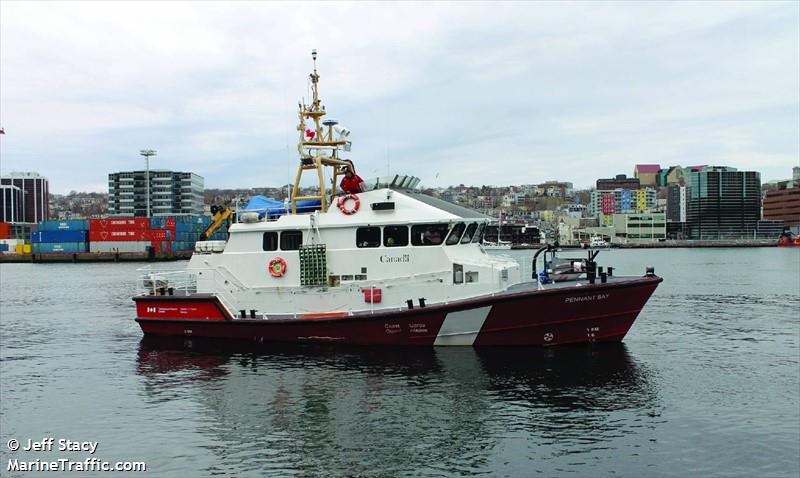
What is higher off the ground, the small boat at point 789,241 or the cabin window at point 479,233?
the cabin window at point 479,233

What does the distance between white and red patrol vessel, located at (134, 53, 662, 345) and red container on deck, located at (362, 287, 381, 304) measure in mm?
33

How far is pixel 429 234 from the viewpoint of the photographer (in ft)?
60.3

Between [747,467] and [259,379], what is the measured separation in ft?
34.7

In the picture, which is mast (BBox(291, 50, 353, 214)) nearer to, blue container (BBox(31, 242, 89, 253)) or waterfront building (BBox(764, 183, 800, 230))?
blue container (BBox(31, 242, 89, 253))

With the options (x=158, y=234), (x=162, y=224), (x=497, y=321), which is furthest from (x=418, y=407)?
(x=162, y=224)

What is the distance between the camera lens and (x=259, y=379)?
16.3 metres

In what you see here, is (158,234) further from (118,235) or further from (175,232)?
(118,235)

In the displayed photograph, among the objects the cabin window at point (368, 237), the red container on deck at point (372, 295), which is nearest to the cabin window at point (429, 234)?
the cabin window at point (368, 237)

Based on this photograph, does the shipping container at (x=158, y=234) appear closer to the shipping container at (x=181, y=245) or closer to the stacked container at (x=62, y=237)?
the shipping container at (x=181, y=245)

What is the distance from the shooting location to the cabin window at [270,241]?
775 inches

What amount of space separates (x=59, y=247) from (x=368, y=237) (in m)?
100

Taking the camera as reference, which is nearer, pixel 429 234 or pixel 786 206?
pixel 429 234

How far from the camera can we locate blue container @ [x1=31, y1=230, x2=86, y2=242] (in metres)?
105

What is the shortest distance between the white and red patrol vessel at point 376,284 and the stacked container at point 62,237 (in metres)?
93.6
